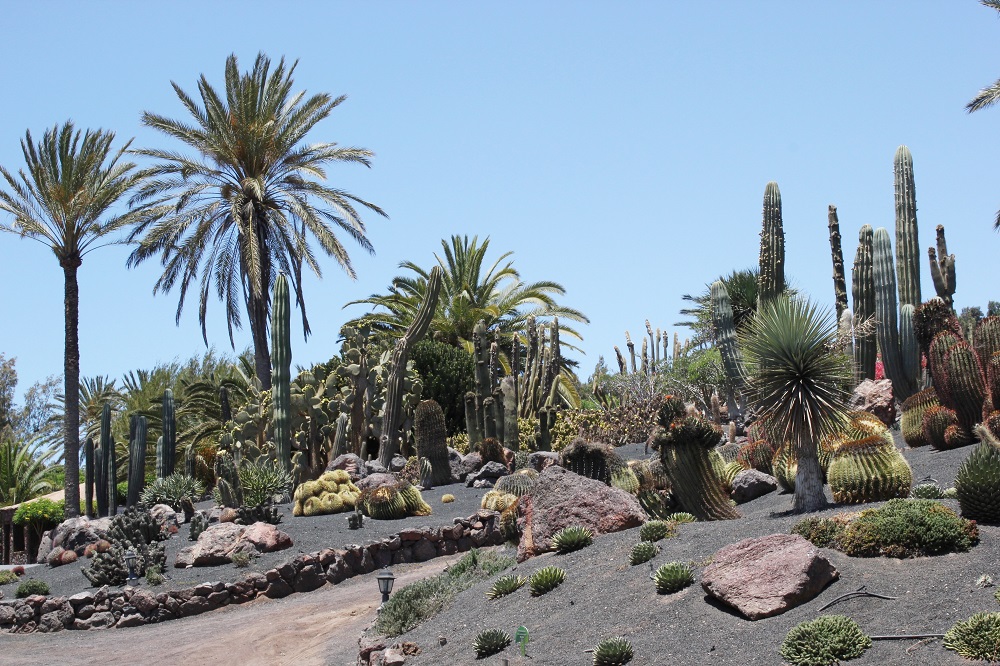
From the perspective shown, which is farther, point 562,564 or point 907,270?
point 907,270

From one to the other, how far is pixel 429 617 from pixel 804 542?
469 cm

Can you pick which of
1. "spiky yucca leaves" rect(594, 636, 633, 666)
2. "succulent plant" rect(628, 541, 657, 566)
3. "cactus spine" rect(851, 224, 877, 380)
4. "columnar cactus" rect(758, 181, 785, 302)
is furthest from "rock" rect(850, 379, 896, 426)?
"spiky yucca leaves" rect(594, 636, 633, 666)

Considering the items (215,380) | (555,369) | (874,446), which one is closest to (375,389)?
(555,369)

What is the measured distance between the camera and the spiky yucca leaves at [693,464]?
12.3m

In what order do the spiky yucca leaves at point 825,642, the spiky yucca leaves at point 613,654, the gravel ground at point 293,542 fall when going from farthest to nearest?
the gravel ground at point 293,542
the spiky yucca leaves at point 613,654
the spiky yucca leaves at point 825,642

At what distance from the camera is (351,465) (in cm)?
2256

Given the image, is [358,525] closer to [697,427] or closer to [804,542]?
[697,427]

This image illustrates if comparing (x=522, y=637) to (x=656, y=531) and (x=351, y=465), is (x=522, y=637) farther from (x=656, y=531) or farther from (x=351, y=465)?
(x=351, y=465)

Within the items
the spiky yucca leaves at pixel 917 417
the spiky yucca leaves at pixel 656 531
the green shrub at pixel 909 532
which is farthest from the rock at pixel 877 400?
the green shrub at pixel 909 532

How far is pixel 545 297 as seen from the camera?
36656 mm

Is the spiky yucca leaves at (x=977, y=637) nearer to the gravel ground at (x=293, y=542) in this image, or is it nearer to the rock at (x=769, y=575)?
the rock at (x=769, y=575)

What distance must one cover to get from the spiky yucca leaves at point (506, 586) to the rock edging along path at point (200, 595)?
219 inches

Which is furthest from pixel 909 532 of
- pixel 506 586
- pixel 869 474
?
pixel 506 586

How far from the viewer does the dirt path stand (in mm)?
13070
